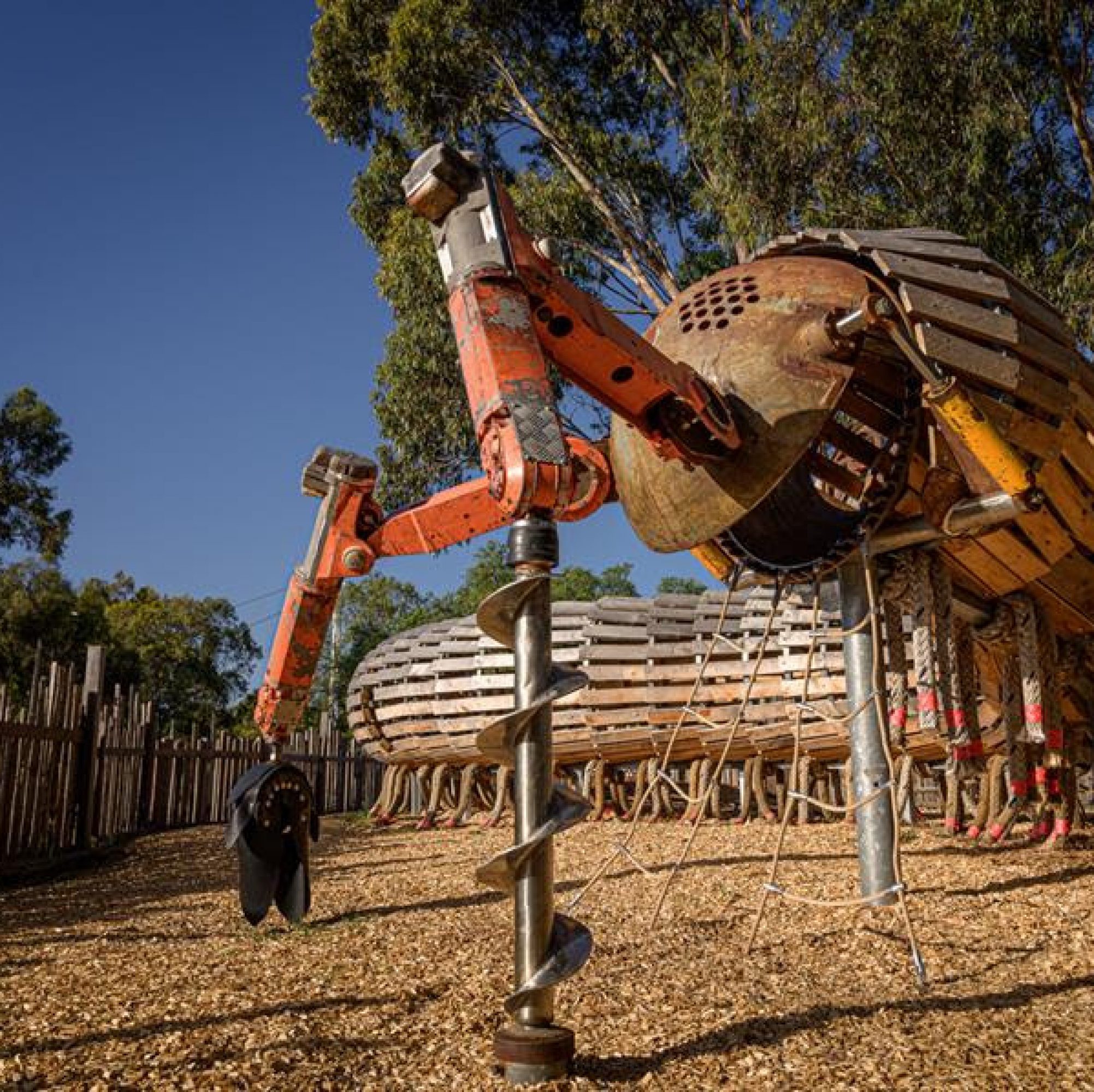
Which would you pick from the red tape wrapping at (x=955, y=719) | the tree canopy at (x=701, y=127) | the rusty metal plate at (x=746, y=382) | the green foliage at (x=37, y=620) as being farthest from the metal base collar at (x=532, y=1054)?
the green foliage at (x=37, y=620)

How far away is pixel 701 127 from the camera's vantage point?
13117 mm

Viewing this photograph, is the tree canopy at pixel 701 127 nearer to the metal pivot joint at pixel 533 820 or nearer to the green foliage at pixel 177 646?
the metal pivot joint at pixel 533 820

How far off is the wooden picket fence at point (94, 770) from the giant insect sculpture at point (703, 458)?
116 centimetres

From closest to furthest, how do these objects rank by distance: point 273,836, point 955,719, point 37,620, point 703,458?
point 703,458 → point 273,836 → point 955,719 → point 37,620

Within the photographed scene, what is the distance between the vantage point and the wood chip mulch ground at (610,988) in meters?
2.56

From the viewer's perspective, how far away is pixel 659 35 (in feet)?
48.0

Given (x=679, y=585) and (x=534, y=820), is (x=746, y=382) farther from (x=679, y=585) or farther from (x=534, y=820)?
(x=679, y=585)

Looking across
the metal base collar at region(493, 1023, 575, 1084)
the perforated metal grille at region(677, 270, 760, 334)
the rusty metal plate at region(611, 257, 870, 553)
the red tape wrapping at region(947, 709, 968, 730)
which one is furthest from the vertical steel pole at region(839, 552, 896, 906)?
the metal base collar at region(493, 1023, 575, 1084)

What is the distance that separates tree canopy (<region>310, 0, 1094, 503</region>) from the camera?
11906 mm

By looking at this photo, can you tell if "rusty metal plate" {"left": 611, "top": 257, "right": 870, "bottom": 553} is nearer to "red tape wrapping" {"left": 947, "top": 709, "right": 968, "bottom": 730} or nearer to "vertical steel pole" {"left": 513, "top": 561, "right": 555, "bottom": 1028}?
"vertical steel pole" {"left": 513, "top": 561, "right": 555, "bottom": 1028}

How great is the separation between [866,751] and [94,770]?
23.6ft

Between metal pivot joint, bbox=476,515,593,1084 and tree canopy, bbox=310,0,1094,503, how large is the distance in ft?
36.8

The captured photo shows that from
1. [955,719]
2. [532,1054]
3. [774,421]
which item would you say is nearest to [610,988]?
[532,1054]

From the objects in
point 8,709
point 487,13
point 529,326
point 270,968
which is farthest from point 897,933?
point 487,13
